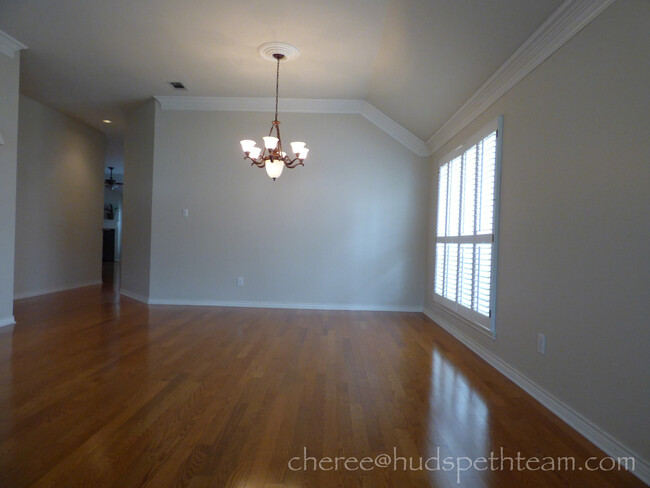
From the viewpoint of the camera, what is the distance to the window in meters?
3.20

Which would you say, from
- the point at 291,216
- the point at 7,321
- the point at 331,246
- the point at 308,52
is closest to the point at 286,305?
Result: the point at 331,246

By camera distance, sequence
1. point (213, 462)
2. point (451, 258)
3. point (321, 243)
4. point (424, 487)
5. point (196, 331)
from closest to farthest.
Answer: point (424, 487) → point (213, 462) → point (196, 331) → point (451, 258) → point (321, 243)

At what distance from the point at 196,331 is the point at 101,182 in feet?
16.5

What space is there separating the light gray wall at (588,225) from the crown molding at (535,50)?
0.22 ft

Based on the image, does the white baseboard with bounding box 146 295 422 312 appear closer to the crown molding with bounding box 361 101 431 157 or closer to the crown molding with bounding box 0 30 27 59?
the crown molding with bounding box 361 101 431 157

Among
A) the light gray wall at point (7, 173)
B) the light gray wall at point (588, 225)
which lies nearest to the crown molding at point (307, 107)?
the light gray wall at point (7, 173)

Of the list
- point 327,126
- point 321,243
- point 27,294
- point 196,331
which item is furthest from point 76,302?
point 327,126

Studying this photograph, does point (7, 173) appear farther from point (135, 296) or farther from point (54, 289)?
point (54, 289)

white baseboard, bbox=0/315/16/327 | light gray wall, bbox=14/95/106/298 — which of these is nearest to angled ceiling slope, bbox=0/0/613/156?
light gray wall, bbox=14/95/106/298

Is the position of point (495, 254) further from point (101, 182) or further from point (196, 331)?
point (101, 182)

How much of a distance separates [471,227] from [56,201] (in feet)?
20.7

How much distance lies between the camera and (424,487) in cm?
152

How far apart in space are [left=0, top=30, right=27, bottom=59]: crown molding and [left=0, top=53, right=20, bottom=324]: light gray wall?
0.15ft

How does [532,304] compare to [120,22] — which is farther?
[120,22]
